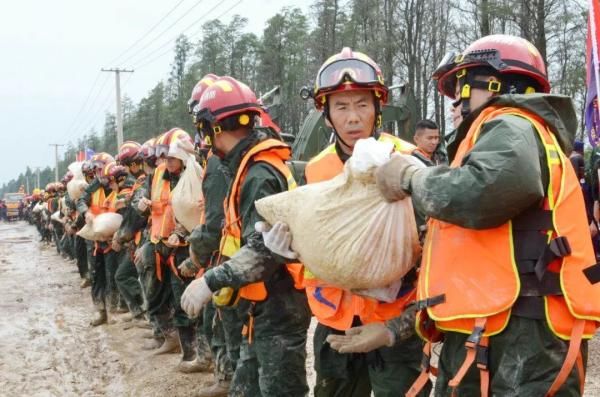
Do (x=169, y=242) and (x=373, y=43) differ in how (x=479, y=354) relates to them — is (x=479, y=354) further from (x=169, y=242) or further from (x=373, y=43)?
(x=373, y=43)

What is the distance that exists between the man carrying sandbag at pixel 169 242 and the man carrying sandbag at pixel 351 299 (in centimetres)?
336

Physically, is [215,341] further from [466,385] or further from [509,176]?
[509,176]

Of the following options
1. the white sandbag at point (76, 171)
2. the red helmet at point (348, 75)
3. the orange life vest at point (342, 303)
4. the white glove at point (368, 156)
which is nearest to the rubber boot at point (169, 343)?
the orange life vest at point (342, 303)

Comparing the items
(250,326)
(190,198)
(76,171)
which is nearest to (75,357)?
(190,198)

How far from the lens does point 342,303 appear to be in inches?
116

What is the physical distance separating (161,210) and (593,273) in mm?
5331

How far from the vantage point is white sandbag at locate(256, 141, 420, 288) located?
7.61 feet

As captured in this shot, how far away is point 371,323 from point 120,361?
5284 mm

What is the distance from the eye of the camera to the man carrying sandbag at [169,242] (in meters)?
6.43

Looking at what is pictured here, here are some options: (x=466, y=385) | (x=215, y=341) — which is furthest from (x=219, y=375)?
(x=466, y=385)

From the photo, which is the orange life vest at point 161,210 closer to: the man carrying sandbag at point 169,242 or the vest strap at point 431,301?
the man carrying sandbag at point 169,242

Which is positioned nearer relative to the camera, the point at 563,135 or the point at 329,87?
the point at 563,135

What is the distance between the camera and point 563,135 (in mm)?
2172

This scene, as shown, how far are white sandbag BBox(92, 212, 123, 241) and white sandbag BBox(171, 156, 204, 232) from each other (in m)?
3.55
